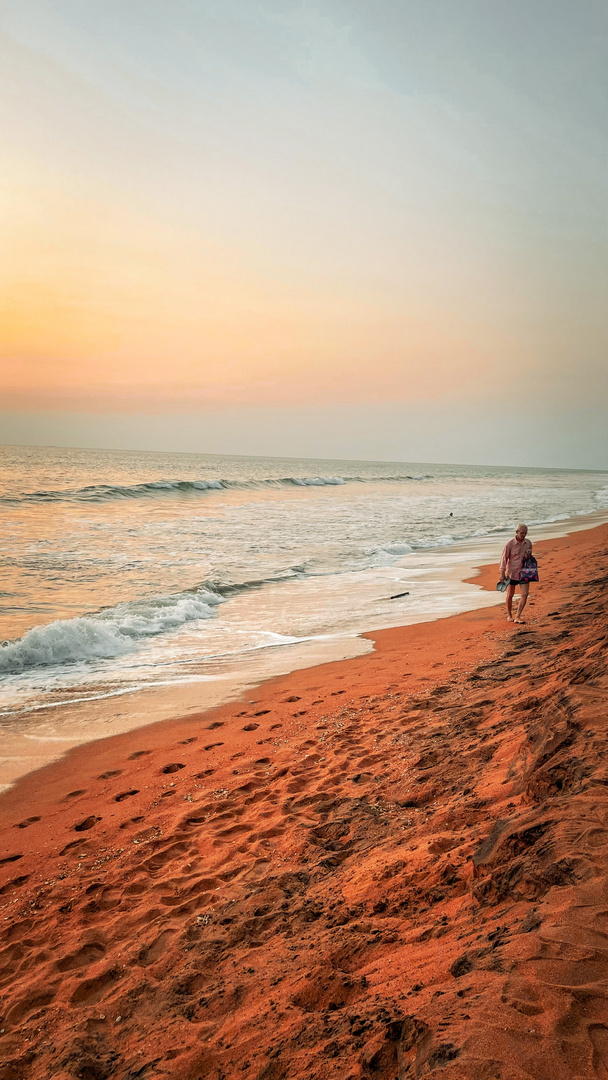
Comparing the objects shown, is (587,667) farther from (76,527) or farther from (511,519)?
(511,519)

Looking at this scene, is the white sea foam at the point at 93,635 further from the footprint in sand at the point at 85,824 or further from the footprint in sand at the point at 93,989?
the footprint in sand at the point at 93,989

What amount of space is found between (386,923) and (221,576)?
12192 mm

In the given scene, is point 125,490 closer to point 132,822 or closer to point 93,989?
point 132,822

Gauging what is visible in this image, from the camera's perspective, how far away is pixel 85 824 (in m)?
4.45

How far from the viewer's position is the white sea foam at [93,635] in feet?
28.2

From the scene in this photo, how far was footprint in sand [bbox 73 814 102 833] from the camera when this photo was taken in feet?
14.4

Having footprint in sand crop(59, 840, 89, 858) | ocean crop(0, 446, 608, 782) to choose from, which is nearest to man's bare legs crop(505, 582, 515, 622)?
ocean crop(0, 446, 608, 782)

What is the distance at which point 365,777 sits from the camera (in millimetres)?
4473

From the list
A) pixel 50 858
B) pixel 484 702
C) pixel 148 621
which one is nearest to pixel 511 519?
pixel 148 621

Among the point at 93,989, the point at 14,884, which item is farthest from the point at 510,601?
the point at 93,989

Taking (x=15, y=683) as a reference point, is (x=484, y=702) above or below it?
above

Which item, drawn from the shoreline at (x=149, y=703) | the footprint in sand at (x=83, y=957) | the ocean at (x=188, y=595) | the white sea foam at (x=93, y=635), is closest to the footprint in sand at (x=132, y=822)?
the footprint in sand at (x=83, y=957)

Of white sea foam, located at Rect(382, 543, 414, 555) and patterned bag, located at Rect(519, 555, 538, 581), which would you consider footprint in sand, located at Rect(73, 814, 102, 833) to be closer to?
patterned bag, located at Rect(519, 555, 538, 581)

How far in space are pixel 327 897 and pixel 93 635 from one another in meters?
7.04
